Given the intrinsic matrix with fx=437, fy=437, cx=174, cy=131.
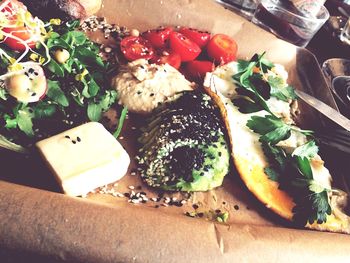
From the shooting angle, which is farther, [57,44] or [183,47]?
[183,47]

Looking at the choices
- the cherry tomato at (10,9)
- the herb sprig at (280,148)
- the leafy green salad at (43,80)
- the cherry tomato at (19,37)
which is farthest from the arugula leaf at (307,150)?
the cherry tomato at (10,9)

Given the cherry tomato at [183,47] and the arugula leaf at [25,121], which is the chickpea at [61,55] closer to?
the arugula leaf at [25,121]

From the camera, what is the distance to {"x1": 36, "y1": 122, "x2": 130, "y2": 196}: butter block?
171cm

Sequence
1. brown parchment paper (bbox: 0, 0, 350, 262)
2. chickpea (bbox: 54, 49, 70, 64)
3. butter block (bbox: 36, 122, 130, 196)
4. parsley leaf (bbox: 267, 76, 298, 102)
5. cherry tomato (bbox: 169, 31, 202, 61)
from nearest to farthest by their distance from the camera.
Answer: brown parchment paper (bbox: 0, 0, 350, 262) < butter block (bbox: 36, 122, 130, 196) < chickpea (bbox: 54, 49, 70, 64) < parsley leaf (bbox: 267, 76, 298, 102) < cherry tomato (bbox: 169, 31, 202, 61)

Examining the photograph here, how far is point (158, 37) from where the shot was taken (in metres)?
2.52

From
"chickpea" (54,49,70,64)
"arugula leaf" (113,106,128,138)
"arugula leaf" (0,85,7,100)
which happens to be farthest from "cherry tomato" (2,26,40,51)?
"arugula leaf" (113,106,128,138)

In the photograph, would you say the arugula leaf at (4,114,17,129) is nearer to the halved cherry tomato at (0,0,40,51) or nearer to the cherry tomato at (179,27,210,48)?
the halved cherry tomato at (0,0,40,51)

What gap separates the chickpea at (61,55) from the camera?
1939 millimetres

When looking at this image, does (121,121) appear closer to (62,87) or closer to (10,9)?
(62,87)

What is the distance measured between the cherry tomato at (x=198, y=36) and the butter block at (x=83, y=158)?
1.02m

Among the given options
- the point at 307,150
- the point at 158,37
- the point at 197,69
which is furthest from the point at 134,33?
the point at 307,150

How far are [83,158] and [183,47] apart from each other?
1016 mm

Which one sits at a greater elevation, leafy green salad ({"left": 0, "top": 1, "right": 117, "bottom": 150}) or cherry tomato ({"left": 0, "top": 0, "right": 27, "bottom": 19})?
cherry tomato ({"left": 0, "top": 0, "right": 27, "bottom": 19})

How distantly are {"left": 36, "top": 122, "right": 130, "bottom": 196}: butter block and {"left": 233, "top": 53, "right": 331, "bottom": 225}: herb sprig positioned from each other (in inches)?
26.9
